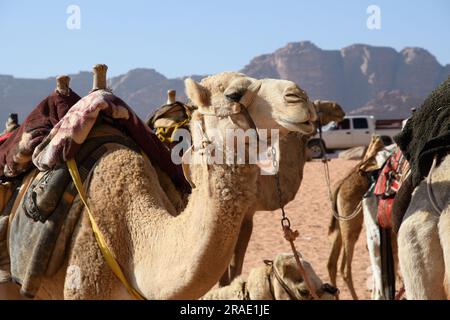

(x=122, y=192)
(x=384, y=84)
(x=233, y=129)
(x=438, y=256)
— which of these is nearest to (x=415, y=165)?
(x=438, y=256)

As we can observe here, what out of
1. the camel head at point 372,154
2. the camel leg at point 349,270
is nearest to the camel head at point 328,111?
the camel head at point 372,154

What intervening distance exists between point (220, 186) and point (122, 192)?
79 centimetres

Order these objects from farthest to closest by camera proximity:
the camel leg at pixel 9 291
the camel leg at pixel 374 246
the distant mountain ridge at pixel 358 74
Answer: the distant mountain ridge at pixel 358 74 → the camel leg at pixel 374 246 → the camel leg at pixel 9 291

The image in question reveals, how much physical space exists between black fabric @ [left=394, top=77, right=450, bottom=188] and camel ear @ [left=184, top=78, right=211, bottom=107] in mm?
1061

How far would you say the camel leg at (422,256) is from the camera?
3.32 metres

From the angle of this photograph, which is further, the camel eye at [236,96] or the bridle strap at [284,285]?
the bridle strap at [284,285]

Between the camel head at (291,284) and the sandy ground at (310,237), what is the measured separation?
3974 millimetres

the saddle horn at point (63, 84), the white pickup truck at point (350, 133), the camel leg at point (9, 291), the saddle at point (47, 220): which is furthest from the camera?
the white pickup truck at point (350, 133)

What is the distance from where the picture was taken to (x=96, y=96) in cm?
421

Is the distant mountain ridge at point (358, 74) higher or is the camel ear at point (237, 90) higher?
the camel ear at point (237, 90)

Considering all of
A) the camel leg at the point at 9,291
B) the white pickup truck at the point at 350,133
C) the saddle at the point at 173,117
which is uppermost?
the saddle at the point at 173,117

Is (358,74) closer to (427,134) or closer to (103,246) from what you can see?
(427,134)

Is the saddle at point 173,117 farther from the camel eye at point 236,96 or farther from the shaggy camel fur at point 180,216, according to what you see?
the camel eye at point 236,96

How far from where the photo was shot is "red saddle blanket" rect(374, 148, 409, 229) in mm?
6465
